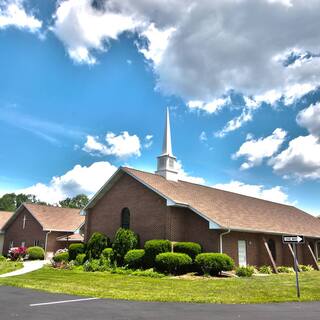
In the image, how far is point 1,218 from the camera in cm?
4941

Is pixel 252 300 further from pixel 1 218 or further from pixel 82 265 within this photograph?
pixel 1 218

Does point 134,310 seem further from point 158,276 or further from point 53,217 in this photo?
point 53,217

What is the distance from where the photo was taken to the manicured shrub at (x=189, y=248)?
22656mm

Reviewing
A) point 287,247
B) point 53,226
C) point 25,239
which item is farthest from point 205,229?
point 25,239

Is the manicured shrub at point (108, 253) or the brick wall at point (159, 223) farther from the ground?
the brick wall at point (159, 223)

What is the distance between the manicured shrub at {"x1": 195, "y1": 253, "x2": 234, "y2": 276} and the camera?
20562 millimetres

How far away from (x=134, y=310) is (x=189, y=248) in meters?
12.7

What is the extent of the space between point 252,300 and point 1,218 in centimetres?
4388

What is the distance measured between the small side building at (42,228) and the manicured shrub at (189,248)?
1774 centimetres

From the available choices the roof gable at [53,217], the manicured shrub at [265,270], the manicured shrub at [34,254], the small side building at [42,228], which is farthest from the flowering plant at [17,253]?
the manicured shrub at [265,270]

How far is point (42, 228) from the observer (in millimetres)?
39500

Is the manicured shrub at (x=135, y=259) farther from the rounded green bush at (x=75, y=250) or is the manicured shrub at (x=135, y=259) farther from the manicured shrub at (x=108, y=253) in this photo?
the rounded green bush at (x=75, y=250)

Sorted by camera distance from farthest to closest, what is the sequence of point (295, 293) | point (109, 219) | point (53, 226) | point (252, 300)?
1. point (53, 226)
2. point (109, 219)
3. point (295, 293)
4. point (252, 300)

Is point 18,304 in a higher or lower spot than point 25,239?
lower
